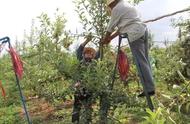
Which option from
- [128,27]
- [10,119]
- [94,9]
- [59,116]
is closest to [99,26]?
[94,9]

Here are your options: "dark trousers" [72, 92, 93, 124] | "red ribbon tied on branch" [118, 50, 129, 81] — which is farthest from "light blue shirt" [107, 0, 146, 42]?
"dark trousers" [72, 92, 93, 124]

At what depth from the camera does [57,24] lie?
6.27 m

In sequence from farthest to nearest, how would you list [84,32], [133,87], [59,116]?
[59,116] < [133,87] < [84,32]

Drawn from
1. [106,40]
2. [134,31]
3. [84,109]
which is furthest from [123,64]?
[84,109]

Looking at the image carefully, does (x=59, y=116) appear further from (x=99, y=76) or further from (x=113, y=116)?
(x=99, y=76)

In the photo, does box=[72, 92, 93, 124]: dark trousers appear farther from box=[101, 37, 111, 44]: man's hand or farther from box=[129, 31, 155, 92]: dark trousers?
box=[129, 31, 155, 92]: dark trousers

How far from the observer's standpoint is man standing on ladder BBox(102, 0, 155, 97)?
17.6ft

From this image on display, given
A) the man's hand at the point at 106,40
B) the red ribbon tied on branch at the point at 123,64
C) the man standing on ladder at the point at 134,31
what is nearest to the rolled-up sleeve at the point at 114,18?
the man standing on ladder at the point at 134,31

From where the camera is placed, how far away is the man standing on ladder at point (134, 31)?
5379mm

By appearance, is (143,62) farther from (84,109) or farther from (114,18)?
(84,109)

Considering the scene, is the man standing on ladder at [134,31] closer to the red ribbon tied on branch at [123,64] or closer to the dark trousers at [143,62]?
the dark trousers at [143,62]

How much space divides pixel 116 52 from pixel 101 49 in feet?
0.60

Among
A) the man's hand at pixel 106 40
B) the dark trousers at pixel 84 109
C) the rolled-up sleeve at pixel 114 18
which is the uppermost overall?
the rolled-up sleeve at pixel 114 18

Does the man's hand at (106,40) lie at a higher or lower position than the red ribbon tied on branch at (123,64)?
higher
